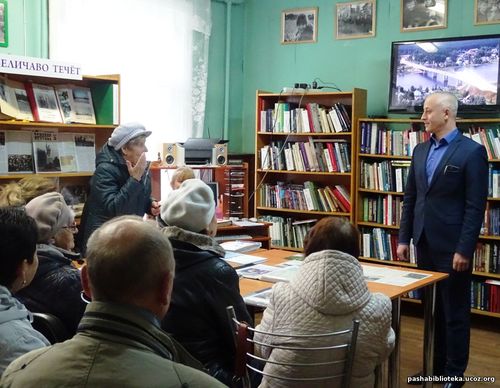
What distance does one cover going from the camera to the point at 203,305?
203 centimetres

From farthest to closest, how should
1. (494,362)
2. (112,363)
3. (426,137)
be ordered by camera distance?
(426,137) → (494,362) → (112,363)

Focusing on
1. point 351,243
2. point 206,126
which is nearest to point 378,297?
point 351,243

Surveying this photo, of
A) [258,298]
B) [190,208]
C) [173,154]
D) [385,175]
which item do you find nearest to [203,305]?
[190,208]

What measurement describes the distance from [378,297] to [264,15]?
15.0ft

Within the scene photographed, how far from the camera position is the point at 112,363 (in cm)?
105

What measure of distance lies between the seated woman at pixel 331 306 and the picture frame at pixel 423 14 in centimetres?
358

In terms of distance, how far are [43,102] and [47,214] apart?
6.61 ft

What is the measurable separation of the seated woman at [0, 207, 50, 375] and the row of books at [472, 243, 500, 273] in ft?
12.2

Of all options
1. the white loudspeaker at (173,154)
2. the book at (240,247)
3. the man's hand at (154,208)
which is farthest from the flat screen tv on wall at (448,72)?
the man's hand at (154,208)

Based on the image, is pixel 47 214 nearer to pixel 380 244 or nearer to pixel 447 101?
pixel 447 101

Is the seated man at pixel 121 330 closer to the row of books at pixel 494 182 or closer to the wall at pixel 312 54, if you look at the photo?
the row of books at pixel 494 182

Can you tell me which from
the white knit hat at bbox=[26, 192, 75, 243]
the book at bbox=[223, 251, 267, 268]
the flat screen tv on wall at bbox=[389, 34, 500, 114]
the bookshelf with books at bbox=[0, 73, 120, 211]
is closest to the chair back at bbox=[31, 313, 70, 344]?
the white knit hat at bbox=[26, 192, 75, 243]

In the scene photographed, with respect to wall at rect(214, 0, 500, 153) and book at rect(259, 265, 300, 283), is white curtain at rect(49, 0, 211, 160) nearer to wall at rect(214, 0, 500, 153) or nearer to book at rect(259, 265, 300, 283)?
wall at rect(214, 0, 500, 153)

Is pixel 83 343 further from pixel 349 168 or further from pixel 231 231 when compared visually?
pixel 349 168
